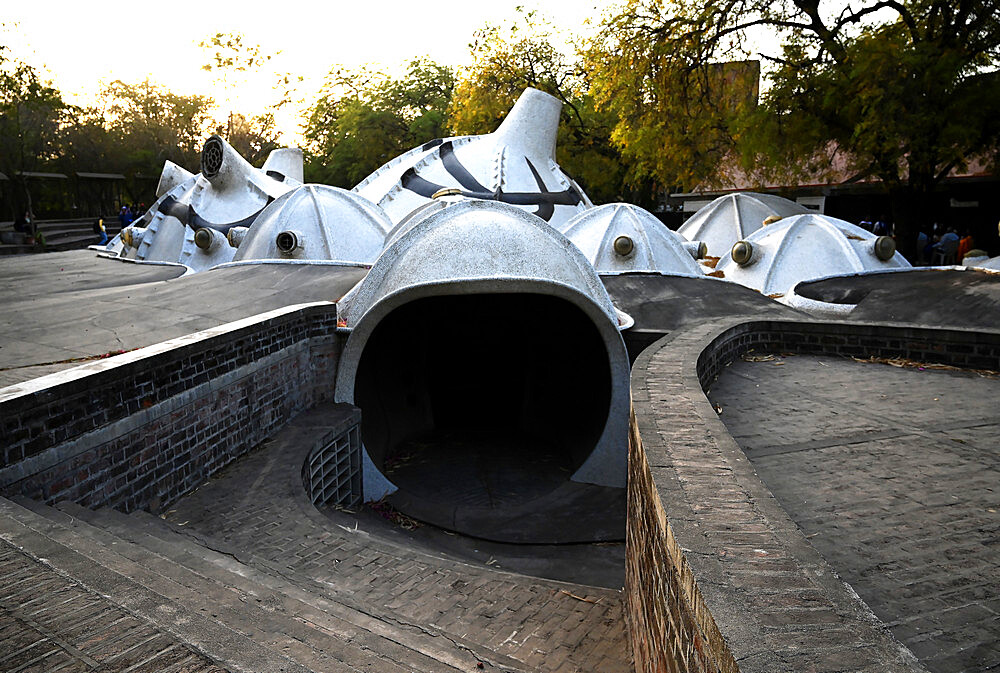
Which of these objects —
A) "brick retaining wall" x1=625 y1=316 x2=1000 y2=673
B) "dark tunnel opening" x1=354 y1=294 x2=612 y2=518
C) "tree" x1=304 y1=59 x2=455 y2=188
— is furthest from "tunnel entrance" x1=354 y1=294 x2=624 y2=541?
"tree" x1=304 y1=59 x2=455 y2=188

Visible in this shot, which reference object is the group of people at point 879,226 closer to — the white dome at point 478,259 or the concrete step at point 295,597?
the white dome at point 478,259

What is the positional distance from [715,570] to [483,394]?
953 cm

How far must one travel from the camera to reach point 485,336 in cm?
1148

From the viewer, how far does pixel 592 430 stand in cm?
970

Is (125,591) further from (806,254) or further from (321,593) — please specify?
(806,254)

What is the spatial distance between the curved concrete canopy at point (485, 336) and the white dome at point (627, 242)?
3298 millimetres

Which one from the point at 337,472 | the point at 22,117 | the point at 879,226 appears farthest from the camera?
the point at 22,117

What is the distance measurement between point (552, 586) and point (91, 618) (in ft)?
9.53

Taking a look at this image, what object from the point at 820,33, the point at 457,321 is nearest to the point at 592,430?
→ the point at 457,321

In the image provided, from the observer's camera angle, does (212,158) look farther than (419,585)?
Yes

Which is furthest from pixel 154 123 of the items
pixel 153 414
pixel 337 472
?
pixel 153 414

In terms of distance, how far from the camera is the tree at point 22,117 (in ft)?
84.5

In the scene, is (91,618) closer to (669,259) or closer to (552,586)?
(552,586)

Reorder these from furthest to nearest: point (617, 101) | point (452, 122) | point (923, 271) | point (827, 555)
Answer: point (452, 122)
point (617, 101)
point (923, 271)
point (827, 555)
